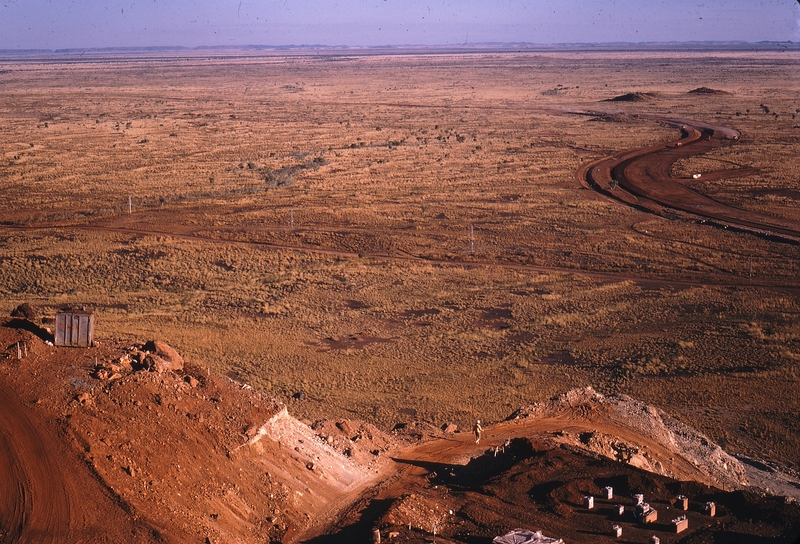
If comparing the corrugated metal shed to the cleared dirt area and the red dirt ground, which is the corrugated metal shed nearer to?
the red dirt ground

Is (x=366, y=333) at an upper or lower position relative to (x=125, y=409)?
lower

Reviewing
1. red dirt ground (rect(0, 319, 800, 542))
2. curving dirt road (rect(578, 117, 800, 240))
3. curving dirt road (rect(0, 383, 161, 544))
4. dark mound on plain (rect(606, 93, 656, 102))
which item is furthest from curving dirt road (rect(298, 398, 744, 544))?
dark mound on plain (rect(606, 93, 656, 102))

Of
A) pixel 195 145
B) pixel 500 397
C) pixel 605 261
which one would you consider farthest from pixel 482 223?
pixel 195 145

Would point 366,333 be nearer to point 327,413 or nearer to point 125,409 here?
point 327,413

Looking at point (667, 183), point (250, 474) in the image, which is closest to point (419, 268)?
point (250, 474)

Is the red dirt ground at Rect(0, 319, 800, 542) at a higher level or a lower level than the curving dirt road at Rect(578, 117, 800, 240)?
lower

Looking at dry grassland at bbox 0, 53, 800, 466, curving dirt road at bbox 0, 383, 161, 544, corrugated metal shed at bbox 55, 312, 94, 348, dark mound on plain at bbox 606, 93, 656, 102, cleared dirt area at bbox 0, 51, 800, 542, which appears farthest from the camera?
dark mound on plain at bbox 606, 93, 656, 102

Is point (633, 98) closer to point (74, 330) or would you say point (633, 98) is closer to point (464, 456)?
point (464, 456)
